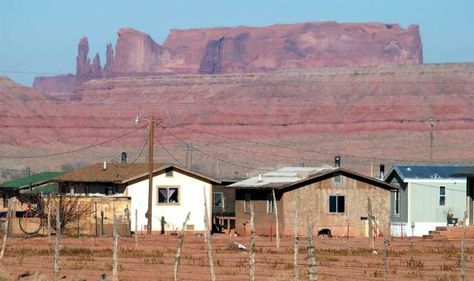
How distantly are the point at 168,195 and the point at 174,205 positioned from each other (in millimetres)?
657

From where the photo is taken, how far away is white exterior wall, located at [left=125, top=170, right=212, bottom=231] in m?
67.4

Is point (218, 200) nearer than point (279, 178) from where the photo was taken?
No

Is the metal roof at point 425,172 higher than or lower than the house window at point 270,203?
higher

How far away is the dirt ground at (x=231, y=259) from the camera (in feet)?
126

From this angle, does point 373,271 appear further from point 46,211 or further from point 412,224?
point 412,224

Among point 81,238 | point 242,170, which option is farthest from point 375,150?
point 81,238

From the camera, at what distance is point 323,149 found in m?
199

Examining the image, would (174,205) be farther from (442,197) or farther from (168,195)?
(442,197)

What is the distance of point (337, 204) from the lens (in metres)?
65.4

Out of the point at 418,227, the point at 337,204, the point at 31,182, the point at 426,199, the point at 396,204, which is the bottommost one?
the point at 418,227

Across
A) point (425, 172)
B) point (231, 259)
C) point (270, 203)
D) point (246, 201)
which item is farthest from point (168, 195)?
point (231, 259)

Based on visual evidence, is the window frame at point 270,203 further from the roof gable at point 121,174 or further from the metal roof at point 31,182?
the metal roof at point 31,182

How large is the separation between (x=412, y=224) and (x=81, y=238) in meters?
18.6

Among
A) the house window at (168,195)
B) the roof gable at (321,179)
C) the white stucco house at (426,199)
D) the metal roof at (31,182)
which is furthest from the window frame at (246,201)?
the metal roof at (31,182)
